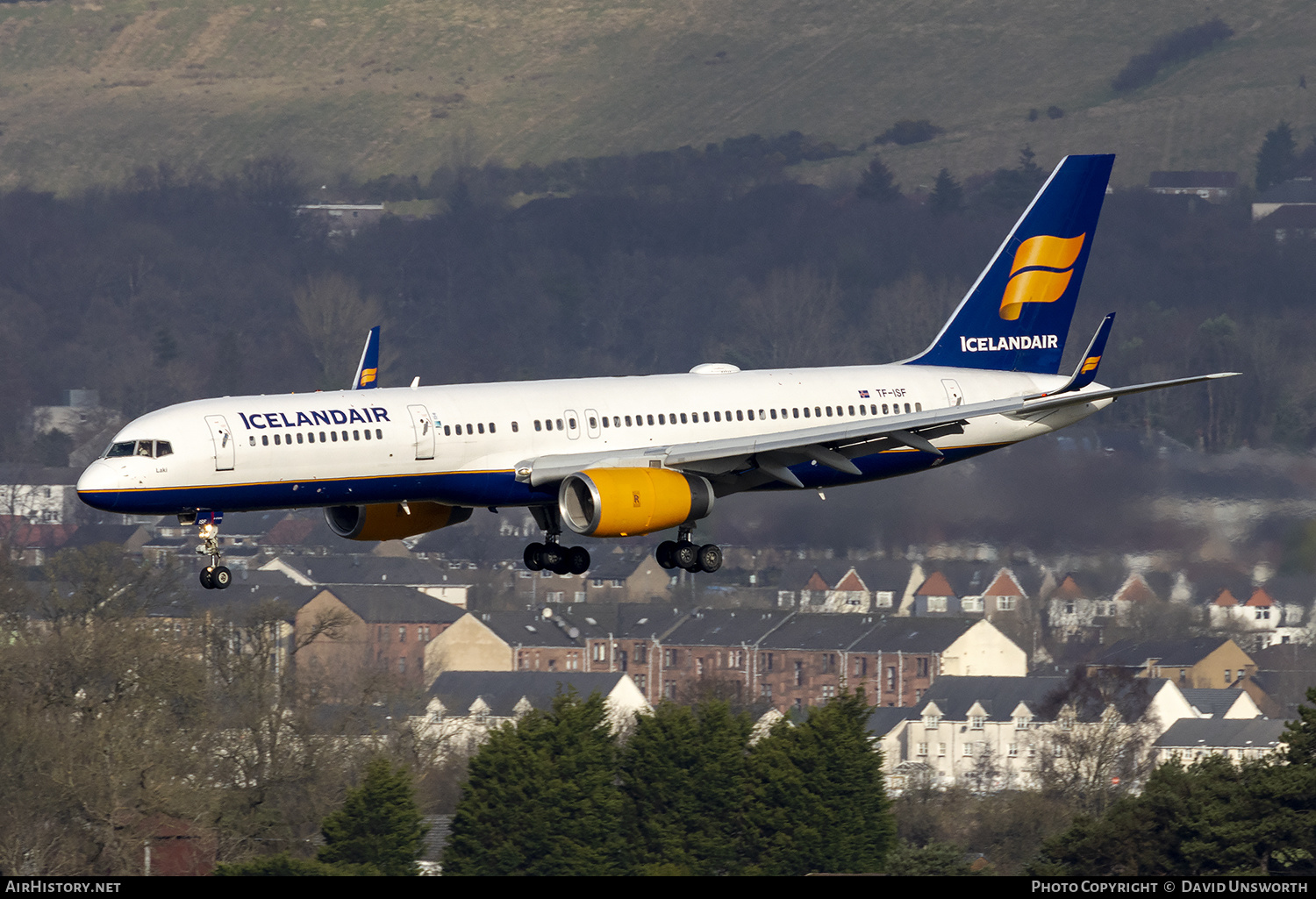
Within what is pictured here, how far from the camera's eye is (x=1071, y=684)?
143000 millimetres

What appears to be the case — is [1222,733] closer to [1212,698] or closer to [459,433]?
[1212,698]

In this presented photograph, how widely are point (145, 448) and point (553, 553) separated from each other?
12.2 metres

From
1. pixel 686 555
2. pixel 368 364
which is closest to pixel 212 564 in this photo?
pixel 686 555

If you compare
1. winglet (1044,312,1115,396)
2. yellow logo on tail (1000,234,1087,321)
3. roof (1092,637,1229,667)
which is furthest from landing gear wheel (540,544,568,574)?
roof (1092,637,1229,667)

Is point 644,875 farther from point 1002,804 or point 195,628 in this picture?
point 195,628

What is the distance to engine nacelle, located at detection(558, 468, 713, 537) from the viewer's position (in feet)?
183

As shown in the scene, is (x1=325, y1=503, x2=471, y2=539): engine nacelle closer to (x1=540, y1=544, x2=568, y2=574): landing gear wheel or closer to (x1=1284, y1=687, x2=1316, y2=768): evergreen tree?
(x1=540, y1=544, x2=568, y2=574): landing gear wheel

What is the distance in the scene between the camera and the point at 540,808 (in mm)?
97938

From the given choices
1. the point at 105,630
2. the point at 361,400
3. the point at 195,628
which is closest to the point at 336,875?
the point at 105,630

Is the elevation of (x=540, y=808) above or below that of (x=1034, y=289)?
below
